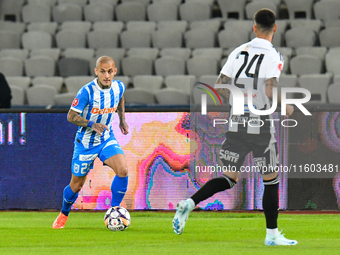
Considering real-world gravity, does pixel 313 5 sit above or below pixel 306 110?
above

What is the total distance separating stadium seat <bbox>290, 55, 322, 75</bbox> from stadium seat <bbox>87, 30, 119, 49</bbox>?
3.85 m

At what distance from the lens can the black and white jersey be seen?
4.43 m

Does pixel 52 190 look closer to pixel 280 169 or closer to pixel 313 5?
pixel 280 169

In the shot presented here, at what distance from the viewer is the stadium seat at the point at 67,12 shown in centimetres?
1367

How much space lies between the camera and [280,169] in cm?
758

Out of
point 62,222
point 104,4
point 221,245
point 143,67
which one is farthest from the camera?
point 104,4

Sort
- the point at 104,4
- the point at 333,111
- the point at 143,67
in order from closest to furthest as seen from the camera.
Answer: the point at 333,111 → the point at 143,67 → the point at 104,4

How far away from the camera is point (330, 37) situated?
11.7m

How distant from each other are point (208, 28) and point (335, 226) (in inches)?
277

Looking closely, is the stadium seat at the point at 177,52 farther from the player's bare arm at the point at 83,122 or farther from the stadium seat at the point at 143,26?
the player's bare arm at the point at 83,122

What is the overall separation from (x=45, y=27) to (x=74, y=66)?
1.84m

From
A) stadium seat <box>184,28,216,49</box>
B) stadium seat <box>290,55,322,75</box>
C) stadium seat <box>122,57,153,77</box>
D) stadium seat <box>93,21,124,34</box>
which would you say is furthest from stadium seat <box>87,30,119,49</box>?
stadium seat <box>290,55,322,75</box>

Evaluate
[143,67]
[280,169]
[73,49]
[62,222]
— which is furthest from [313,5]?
[62,222]

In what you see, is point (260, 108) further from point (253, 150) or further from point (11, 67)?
point (11, 67)
